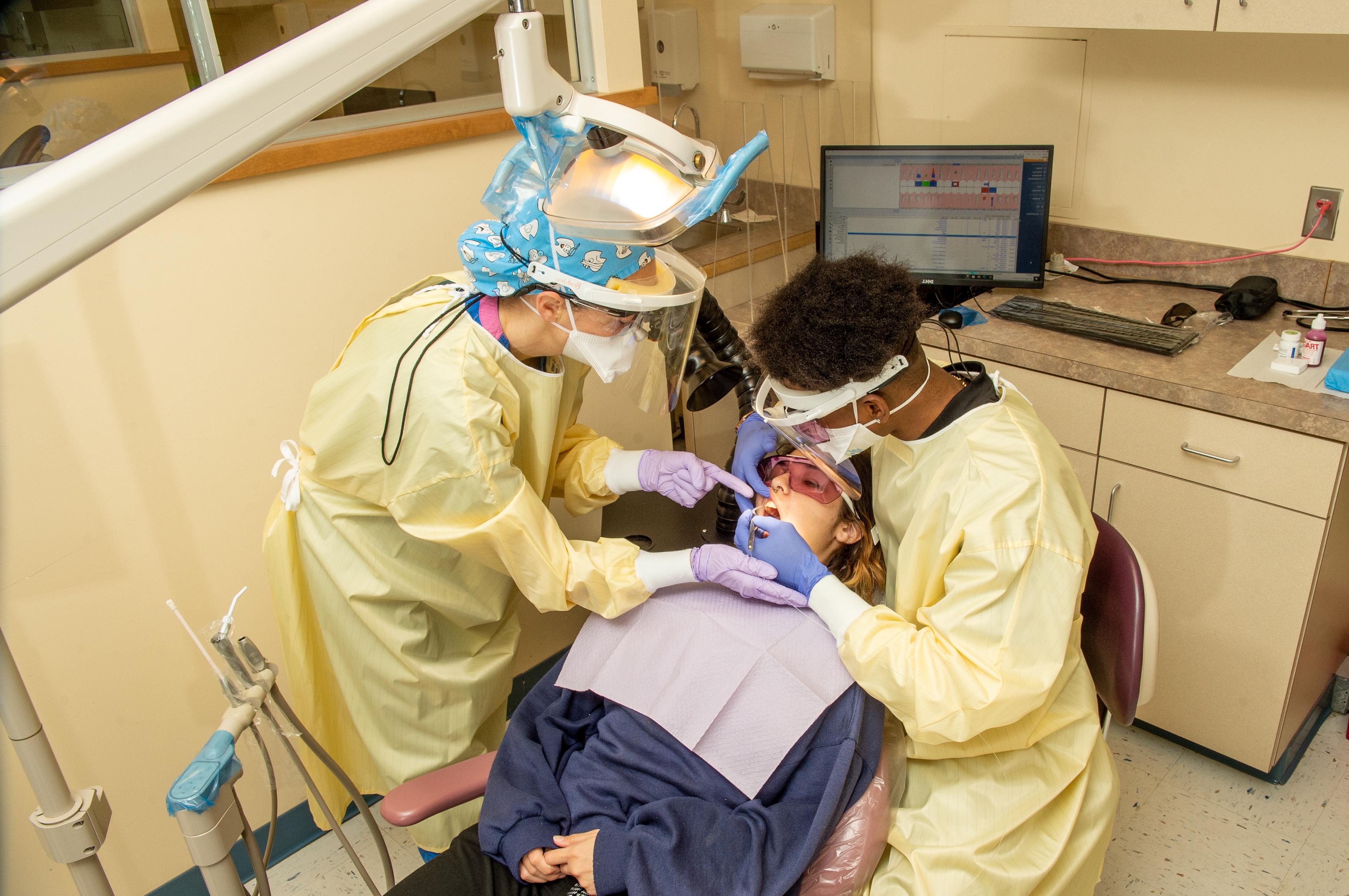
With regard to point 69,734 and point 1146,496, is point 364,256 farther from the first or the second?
point 1146,496

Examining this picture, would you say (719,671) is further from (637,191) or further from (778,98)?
(778,98)

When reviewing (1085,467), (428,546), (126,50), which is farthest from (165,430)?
(1085,467)

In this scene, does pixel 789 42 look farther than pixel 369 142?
Yes

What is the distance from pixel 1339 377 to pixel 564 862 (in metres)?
1.61

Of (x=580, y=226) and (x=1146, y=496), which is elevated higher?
(x=580, y=226)

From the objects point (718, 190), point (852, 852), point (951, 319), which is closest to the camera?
point (718, 190)

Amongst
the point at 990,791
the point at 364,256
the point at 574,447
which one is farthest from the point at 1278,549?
the point at 364,256

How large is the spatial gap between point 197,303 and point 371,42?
1185mm

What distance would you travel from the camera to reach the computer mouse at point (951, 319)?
7.36 feet

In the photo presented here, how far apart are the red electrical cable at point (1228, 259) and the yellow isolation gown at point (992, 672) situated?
1.21m

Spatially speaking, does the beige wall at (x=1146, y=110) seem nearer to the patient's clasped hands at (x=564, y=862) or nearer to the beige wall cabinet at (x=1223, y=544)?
the beige wall cabinet at (x=1223, y=544)

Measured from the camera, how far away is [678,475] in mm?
1754

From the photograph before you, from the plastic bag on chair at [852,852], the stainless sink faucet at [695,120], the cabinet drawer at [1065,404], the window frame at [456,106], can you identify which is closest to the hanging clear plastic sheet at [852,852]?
the plastic bag on chair at [852,852]

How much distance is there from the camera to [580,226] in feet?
4.09
